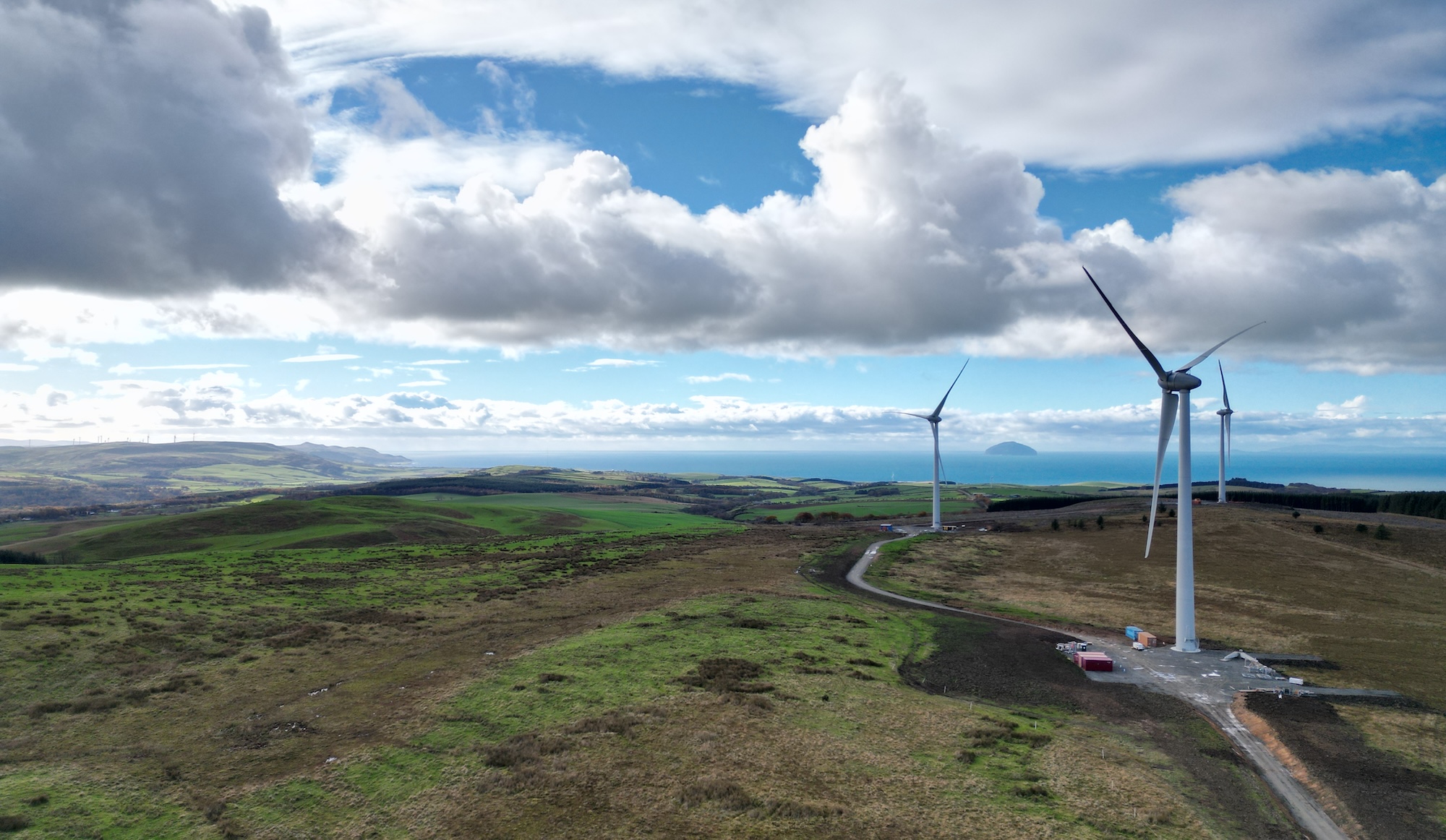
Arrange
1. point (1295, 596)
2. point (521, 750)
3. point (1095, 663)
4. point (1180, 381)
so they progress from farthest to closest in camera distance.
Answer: point (1295, 596) < point (1180, 381) < point (1095, 663) < point (521, 750)

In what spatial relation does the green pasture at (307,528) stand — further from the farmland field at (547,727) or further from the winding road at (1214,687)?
the winding road at (1214,687)

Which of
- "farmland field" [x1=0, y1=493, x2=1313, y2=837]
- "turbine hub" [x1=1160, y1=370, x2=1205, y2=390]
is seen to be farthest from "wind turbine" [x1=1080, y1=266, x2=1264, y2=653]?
"farmland field" [x1=0, y1=493, x2=1313, y2=837]

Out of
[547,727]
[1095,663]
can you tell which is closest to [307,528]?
[547,727]

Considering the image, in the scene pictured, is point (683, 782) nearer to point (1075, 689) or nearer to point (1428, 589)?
point (1075, 689)

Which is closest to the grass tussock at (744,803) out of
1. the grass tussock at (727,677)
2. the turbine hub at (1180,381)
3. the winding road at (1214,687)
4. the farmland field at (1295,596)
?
the grass tussock at (727,677)

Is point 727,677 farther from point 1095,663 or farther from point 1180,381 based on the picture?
point 1180,381

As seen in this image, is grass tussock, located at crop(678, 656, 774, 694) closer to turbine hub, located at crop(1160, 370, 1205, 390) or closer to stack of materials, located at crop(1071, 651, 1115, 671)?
stack of materials, located at crop(1071, 651, 1115, 671)
